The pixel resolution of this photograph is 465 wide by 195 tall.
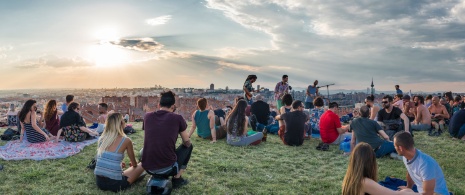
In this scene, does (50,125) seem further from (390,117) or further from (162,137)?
(390,117)


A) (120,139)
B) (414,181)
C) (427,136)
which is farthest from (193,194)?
(427,136)

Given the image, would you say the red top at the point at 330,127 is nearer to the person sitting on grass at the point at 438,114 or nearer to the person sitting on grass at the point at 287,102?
the person sitting on grass at the point at 287,102

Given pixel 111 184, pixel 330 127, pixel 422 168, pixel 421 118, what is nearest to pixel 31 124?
pixel 111 184

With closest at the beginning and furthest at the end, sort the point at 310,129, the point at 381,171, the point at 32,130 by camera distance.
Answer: the point at 381,171, the point at 32,130, the point at 310,129

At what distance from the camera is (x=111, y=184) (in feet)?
19.5

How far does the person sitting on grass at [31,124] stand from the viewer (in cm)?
964

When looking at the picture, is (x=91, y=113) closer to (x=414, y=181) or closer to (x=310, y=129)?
(x=310, y=129)

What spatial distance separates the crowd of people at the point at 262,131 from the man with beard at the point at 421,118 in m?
0.02

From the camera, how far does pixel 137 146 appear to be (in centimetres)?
1001

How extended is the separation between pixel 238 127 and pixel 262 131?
7.26 feet

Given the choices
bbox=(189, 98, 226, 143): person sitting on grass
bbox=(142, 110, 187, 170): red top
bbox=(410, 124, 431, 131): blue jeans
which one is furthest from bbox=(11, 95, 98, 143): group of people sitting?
bbox=(410, 124, 431, 131): blue jeans

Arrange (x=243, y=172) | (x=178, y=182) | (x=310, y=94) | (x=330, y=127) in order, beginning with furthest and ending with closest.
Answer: (x=310, y=94)
(x=330, y=127)
(x=243, y=172)
(x=178, y=182)

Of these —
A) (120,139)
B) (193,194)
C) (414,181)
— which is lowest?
(193,194)

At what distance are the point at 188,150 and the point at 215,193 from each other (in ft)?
3.04
